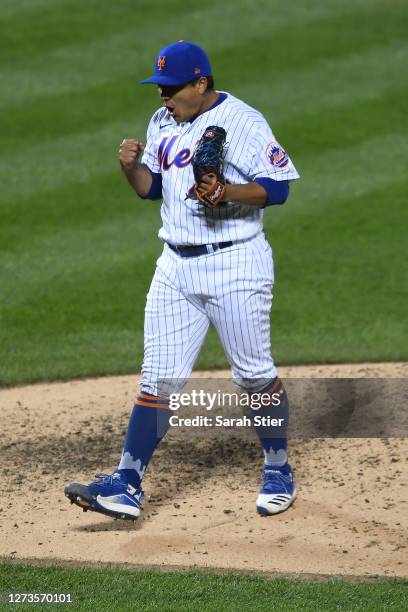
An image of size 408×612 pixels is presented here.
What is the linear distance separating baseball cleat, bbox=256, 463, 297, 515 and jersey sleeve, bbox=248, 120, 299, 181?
137cm

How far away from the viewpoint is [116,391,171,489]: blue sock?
5.49 metres

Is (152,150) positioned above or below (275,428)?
above

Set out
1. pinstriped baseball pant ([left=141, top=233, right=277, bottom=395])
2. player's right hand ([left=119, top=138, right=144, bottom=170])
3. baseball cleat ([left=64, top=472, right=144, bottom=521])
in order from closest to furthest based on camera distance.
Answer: baseball cleat ([left=64, top=472, right=144, bottom=521]) → pinstriped baseball pant ([left=141, top=233, right=277, bottom=395]) → player's right hand ([left=119, top=138, right=144, bottom=170])

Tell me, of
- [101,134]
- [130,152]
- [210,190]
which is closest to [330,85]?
[101,134]

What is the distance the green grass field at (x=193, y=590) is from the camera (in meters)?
4.54

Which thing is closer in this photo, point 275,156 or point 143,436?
point 275,156

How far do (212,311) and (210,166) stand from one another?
0.70 m

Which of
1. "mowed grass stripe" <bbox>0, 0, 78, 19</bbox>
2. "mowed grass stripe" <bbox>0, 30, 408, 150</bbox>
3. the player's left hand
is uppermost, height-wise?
"mowed grass stripe" <bbox>0, 0, 78, 19</bbox>

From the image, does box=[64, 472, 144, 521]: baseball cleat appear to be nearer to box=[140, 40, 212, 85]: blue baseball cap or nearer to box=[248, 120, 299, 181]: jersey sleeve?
box=[248, 120, 299, 181]: jersey sleeve

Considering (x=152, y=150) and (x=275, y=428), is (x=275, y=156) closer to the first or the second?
(x=152, y=150)

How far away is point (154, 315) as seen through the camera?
18.2ft

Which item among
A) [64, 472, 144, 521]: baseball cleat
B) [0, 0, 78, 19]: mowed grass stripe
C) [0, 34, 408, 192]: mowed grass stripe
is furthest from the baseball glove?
[0, 0, 78, 19]: mowed grass stripe

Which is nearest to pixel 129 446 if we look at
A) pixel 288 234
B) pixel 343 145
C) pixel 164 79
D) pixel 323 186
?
pixel 164 79

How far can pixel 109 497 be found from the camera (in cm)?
538
